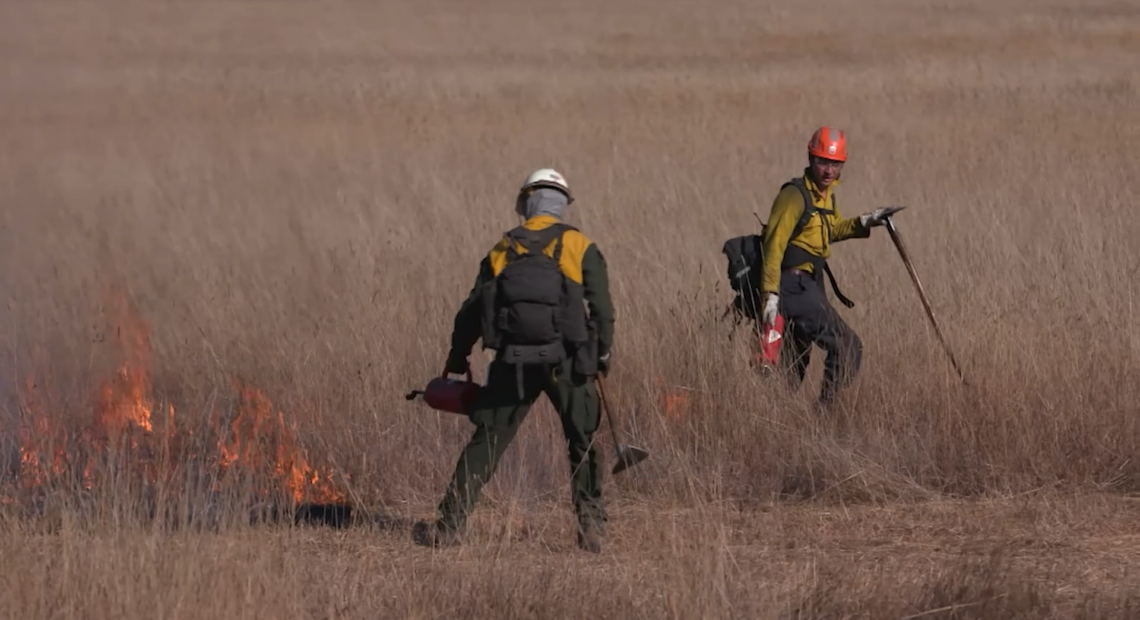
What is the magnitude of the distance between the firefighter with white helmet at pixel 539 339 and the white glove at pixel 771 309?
174cm

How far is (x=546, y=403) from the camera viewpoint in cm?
784

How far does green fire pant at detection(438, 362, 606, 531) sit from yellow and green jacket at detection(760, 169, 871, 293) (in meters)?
1.76

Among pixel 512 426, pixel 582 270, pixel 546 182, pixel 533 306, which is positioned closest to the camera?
pixel 533 306

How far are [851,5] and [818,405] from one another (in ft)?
131

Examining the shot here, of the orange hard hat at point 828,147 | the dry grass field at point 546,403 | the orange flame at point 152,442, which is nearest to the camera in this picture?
the dry grass field at point 546,403

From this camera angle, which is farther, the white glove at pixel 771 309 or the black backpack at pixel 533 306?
the white glove at pixel 771 309

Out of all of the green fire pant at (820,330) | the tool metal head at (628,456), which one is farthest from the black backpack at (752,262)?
the tool metal head at (628,456)

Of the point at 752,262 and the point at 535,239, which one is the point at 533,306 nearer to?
the point at 535,239

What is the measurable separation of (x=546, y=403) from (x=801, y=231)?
148 cm

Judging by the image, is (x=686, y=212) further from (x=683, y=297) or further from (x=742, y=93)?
(x=742, y=93)

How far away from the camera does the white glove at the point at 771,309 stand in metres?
7.57

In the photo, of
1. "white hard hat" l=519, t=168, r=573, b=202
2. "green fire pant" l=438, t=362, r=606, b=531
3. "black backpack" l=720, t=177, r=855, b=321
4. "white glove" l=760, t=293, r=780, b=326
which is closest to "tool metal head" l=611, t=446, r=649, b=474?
"green fire pant" l=438, t=362, r=606, b=531

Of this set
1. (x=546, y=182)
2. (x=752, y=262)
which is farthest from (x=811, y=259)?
(x=546, y=182)

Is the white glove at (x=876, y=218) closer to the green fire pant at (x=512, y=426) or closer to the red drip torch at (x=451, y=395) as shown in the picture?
the green fire pant at (x=512, y=426)
